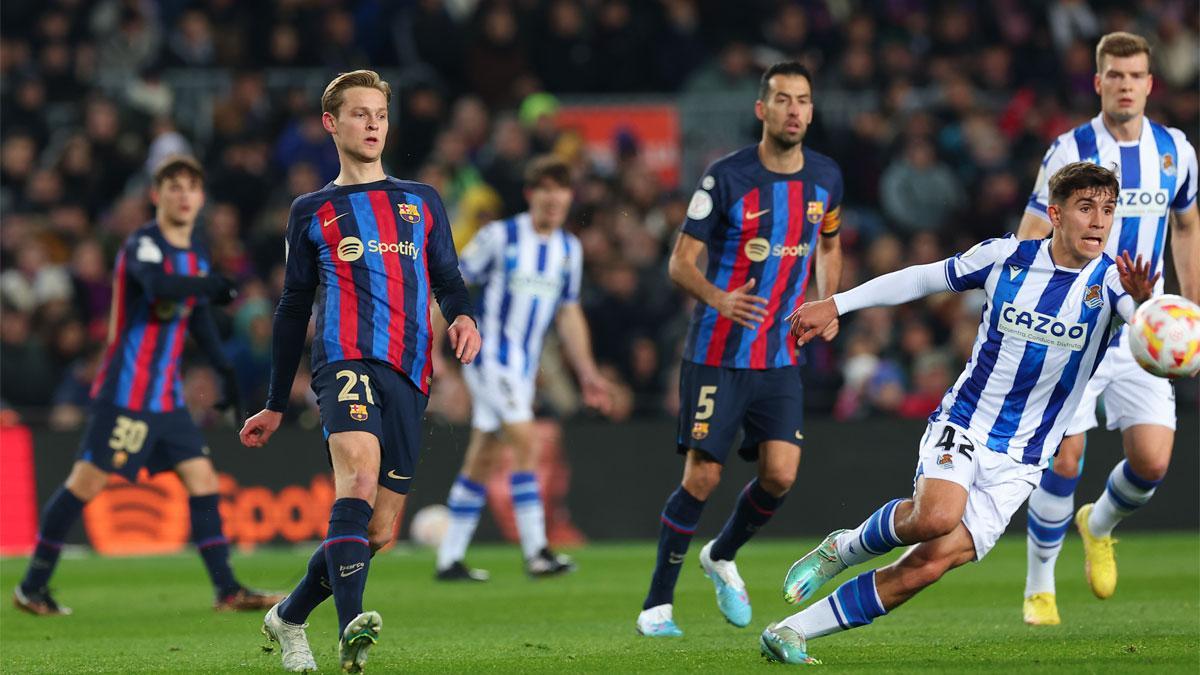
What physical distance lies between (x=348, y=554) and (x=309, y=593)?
0.36 m

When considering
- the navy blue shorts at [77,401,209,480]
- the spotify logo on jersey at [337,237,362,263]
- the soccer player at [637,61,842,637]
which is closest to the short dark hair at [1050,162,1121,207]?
the soccer player at [637,61,842,637]

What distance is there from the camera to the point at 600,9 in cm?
1916

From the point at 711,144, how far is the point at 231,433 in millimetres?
6450

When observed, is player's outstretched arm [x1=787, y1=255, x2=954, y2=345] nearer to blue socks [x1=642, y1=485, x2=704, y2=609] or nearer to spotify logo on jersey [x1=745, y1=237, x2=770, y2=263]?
spotify logo on jersey [x1=745, y1=237, x2=770, y2=263]

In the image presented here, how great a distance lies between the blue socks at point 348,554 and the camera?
6484 millimetres

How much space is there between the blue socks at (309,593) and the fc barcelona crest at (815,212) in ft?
10.1

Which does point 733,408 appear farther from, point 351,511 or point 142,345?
point 142,345

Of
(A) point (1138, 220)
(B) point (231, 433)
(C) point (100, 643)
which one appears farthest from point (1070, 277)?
(B) point (231, 433)

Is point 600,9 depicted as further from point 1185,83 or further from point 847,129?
point 1185,83

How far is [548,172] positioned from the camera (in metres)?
11.8

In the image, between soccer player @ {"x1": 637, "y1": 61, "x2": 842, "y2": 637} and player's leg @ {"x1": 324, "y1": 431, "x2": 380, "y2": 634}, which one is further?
soccer player @ {"x1": 637, "y1": 61, "x2": 842, "y2": 637}

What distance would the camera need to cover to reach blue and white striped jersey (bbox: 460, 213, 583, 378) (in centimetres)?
1201

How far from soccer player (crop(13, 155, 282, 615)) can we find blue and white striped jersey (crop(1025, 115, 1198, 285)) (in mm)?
4709

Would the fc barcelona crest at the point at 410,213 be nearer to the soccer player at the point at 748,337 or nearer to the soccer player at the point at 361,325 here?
the soccer player at the point at 361,325
